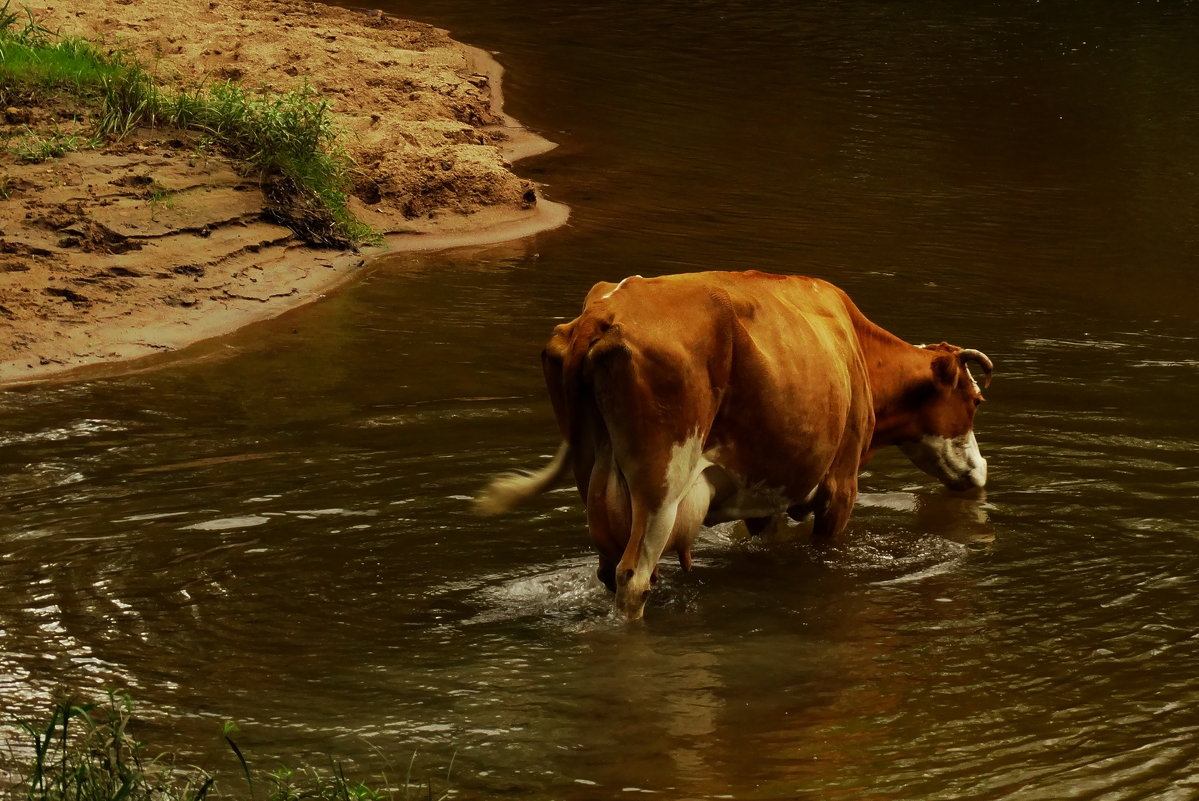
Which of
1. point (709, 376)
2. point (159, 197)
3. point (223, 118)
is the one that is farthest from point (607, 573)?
point (223, 118)

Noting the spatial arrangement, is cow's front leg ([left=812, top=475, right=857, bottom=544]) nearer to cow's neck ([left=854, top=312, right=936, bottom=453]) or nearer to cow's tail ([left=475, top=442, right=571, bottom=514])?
cow's neck ([left=854, top=312, right=936, bottom=453])

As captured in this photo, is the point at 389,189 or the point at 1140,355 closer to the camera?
the point at 1140,355

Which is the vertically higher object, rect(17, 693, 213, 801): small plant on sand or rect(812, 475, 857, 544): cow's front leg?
rect(17, 693, 213, 801): small plant on sand

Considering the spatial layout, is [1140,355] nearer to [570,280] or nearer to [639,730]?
[570,280]

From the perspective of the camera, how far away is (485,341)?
9.80 m

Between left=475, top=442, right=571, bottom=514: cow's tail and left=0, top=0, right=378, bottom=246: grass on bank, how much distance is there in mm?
5839

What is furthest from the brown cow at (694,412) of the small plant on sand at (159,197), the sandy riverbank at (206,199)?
the small plant on sand at (159,197)

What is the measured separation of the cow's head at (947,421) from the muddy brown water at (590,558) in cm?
20

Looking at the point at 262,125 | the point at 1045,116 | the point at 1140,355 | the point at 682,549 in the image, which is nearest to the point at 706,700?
the point at 682,549

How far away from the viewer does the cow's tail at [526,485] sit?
5.77 meters

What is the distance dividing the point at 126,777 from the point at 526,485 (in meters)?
2.46

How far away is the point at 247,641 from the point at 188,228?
5569mm

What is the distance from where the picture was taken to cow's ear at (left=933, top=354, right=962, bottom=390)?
7.12 meters

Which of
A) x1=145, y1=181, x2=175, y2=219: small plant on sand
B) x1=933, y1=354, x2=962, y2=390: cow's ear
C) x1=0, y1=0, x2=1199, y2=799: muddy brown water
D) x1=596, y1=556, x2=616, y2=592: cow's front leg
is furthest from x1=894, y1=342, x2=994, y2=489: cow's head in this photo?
x1=145, y1=181, x2=175, y2=219: small plant on sand
